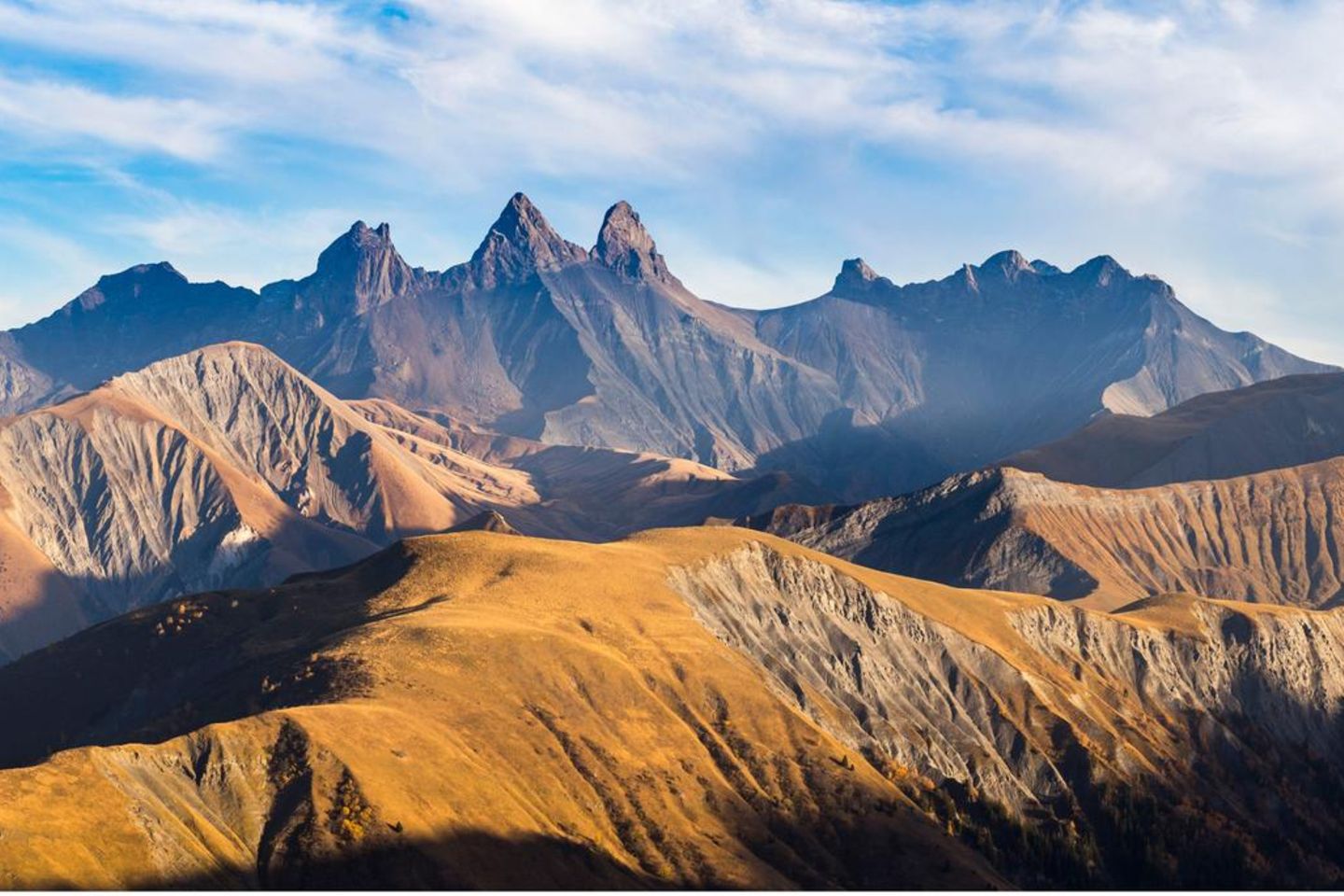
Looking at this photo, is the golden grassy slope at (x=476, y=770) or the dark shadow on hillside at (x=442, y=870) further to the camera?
the dark shadow on hillside at (x=442, y=870)

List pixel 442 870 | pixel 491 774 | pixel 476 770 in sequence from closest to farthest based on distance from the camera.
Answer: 1. pixel 442 870
2. pixel 476 770
3. pixel 491 774

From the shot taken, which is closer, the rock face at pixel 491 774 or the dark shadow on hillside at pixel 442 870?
the dark shadow on hillside at pixel 442 870

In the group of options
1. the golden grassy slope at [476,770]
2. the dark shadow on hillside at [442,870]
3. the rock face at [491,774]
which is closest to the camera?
the golden grassy slope at [476,770]

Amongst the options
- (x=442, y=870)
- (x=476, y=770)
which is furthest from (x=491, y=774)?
(x=442, y=870)

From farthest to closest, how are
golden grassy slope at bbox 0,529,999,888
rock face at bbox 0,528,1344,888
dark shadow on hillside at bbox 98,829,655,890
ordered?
1. rock face at bbox 0,528,1344,888
2. dark shadow on hillside at bbox 98,829,655,890
3. golden grassy slope at bbox 0,529,999,888

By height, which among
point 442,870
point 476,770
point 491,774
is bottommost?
point 442,870

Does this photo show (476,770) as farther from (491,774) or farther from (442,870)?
(442,870)

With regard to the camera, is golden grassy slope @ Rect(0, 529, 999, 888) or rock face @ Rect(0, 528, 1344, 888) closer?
golden grassy slope @ Rect(0, 529, 999, 888)

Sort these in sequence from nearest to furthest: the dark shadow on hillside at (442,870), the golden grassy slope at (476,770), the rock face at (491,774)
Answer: the golden grassy slope at (476,770) → the dark shadow on hillside at (442,870) → the rock face at (491,774)

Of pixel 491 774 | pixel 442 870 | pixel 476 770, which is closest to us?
pixel 442 870

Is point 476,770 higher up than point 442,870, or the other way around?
point 476,770

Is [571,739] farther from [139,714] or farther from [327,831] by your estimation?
[139,714]
